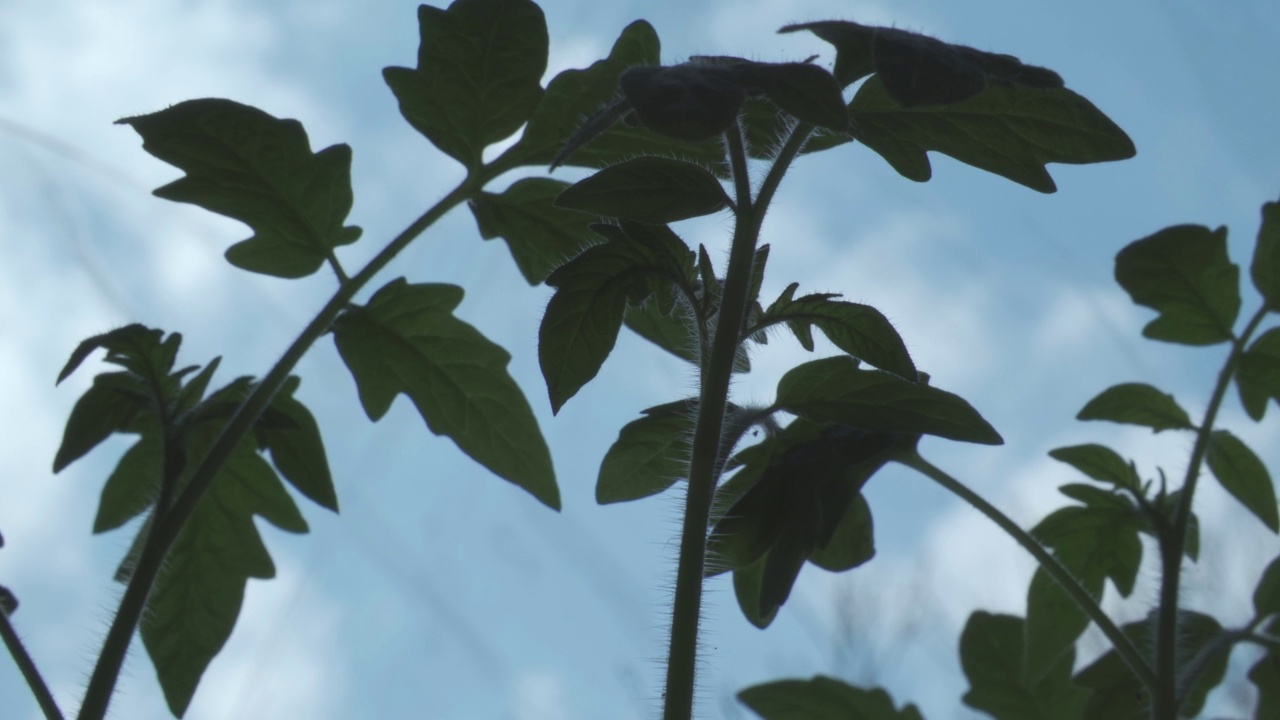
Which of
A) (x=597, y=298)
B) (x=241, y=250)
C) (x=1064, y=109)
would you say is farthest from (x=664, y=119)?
(x=241, y=250)

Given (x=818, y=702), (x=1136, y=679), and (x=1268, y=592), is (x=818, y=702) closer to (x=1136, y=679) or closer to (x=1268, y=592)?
(x=1136, y=679)

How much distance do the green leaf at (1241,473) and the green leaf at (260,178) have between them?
0.79 m

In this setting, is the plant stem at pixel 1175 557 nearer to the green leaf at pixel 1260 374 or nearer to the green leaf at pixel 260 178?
the green leaf at pixel 1260 374

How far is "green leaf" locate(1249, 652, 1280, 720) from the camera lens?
36.0 inches

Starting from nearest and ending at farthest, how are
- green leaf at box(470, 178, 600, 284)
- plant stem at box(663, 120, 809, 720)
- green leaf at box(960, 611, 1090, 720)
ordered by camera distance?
plant stem at box(663, 120, 809, 720)
green leaf at box(470, 178, 600, 284)
green leaf at box(960, 611, 1090, 720)

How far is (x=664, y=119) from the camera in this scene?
45cm

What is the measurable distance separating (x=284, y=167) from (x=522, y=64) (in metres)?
0.20

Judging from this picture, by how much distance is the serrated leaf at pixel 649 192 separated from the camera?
567mm

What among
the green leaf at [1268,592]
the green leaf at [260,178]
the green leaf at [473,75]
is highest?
the green leaf at [473,75]

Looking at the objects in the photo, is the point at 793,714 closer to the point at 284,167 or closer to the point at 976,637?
the point at 976,637

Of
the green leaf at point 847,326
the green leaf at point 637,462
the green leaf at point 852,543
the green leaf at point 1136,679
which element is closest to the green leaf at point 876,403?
the green leaf at point 847,326

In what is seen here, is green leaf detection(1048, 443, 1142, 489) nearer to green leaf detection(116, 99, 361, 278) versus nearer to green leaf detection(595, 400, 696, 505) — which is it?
green leaf detection(595, 400, 696, 505)

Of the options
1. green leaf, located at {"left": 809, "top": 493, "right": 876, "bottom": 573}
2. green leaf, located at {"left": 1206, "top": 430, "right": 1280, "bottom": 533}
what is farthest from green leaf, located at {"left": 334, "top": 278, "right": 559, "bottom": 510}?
green leaf, located at {"left": 1206, "top": 430, "right": 1280, "bottom": 533}

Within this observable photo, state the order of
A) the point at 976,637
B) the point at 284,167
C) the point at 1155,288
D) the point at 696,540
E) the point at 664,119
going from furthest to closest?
the point at 976,637, the point at 1155,288, the point at 284,167, the point at 696,540, the point at 664,119
